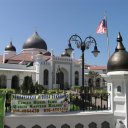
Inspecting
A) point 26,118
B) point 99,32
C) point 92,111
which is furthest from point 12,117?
point 99,32

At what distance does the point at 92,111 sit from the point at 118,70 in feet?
6.22

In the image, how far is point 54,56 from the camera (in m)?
39.9

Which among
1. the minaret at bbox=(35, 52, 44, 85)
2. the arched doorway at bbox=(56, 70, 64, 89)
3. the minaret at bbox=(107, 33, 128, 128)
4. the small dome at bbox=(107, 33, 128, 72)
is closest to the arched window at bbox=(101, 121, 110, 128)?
the minaret at bbox=(107, 33, 128, 128)

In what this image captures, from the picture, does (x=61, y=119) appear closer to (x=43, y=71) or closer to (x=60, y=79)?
(x=43, y=71)

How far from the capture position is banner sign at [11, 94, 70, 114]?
851 cm

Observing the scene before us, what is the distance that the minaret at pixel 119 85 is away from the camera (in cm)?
880

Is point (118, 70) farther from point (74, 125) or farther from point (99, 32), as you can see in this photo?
point (99, 32)

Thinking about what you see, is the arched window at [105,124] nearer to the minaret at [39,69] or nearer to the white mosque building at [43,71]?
the white mosque building at [43,71]

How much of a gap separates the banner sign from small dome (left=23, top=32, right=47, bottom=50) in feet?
130

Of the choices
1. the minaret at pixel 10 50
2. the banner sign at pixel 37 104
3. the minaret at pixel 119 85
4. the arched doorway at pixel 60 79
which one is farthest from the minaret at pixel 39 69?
the minaret at pixel 119 85

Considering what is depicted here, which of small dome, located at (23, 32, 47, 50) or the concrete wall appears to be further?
small dome, located at (23, 32, 47, 50)

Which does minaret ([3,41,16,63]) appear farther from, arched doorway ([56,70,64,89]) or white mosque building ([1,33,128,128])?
white mosque building ([1,33,128,128])

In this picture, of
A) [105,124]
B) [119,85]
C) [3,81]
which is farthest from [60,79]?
[119,85]

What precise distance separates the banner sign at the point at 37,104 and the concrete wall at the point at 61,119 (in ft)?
0.95
